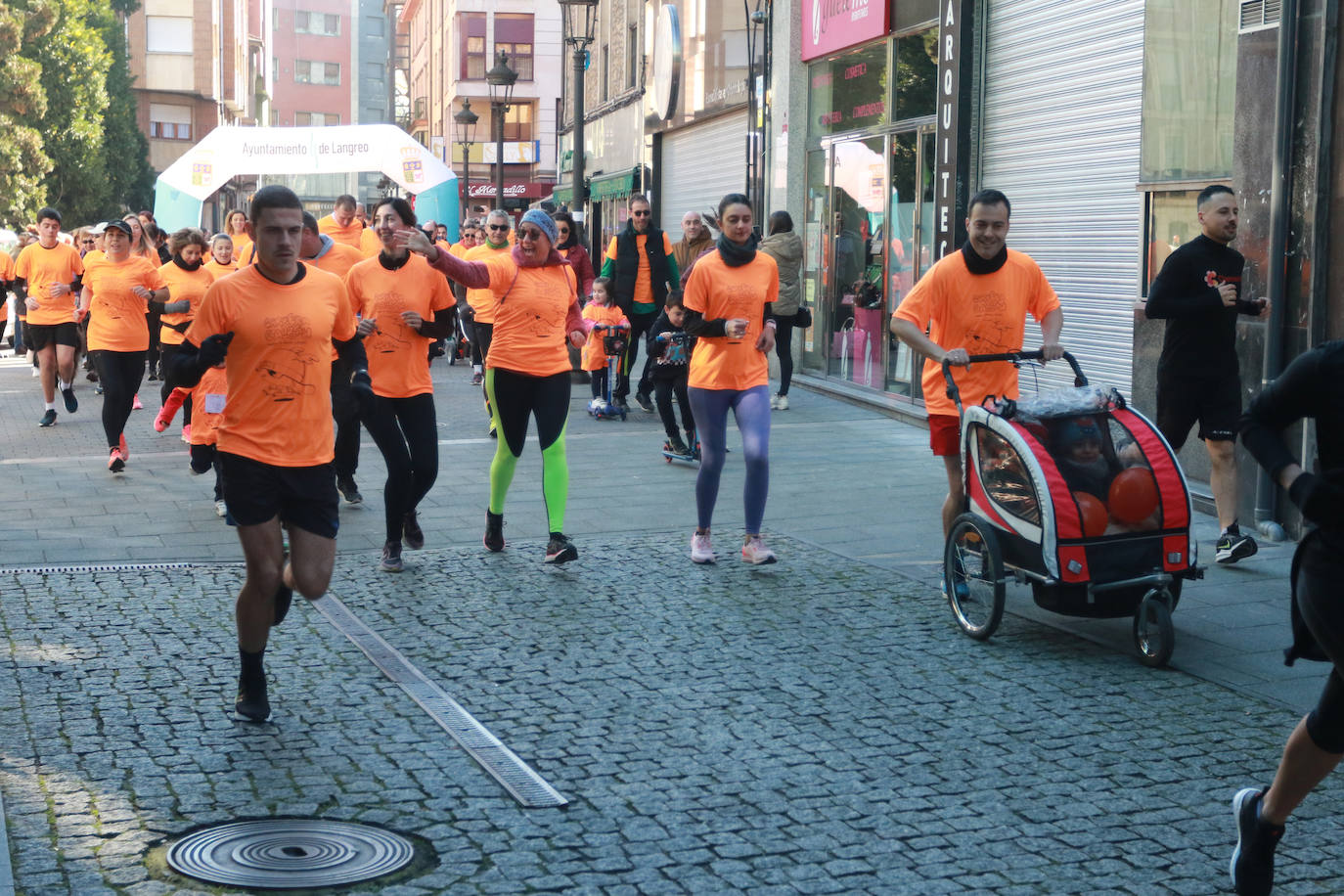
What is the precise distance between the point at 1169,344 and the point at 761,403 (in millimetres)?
2092

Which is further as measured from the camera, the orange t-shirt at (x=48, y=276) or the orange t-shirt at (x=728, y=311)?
the orange t-shirt at (x=48, y=276)

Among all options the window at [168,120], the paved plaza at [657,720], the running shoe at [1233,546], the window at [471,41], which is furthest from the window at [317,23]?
the running shoe at [1233,546]

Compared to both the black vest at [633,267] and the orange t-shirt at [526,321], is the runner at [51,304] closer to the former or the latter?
the black vest at [633,267]

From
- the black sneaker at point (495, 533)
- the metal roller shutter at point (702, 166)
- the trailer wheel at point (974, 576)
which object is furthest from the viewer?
the metal roller shutter at point (702, 166)

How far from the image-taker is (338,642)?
655cm

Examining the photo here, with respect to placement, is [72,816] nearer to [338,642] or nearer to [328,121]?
[338,642]

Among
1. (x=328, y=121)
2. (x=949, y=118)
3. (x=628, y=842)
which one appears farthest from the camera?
(x=328, y=121)

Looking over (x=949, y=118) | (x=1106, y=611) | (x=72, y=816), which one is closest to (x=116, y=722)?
(x=72, y=816)

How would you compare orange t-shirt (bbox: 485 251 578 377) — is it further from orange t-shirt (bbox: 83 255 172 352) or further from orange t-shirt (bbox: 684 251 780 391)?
orange t-shirt (bbox: 83 255 172 352)

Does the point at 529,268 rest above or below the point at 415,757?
above

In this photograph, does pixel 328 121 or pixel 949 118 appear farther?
pixel 328 121

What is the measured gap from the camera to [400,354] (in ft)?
27.0

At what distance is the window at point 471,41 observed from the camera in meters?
65.2

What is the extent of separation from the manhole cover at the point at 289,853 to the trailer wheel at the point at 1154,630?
3.11 metres
